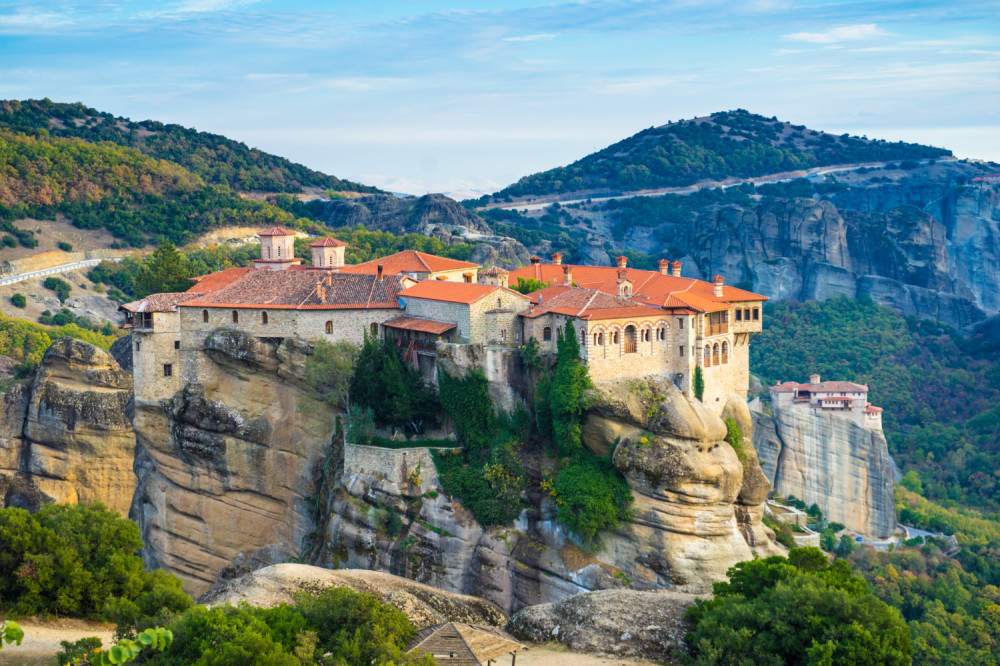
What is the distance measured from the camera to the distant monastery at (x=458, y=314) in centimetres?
4134

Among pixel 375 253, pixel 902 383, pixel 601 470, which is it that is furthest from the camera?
pixel 902 383

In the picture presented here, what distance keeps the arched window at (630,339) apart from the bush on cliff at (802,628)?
13.4 meters

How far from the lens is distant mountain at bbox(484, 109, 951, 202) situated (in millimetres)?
177250

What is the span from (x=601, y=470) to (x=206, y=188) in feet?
254

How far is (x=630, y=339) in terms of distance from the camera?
41062mm

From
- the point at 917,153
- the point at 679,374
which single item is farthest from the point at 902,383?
the point at 917,153

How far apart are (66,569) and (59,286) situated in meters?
57.5

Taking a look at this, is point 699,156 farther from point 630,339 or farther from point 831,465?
point 630,339

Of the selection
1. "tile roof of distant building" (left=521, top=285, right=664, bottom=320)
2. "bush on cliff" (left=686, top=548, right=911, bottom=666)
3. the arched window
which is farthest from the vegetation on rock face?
"bush on cliff" (left=686, top=548, right=911, bottom=666)

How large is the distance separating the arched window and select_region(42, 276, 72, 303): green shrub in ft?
191

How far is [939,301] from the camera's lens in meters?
115

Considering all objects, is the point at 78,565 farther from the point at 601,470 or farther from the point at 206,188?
the point at 206,188

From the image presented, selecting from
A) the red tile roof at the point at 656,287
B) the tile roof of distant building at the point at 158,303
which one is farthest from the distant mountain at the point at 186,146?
the red tile roof at the point at 656,287

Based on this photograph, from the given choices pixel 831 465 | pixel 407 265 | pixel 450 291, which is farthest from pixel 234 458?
pixel 831 465
